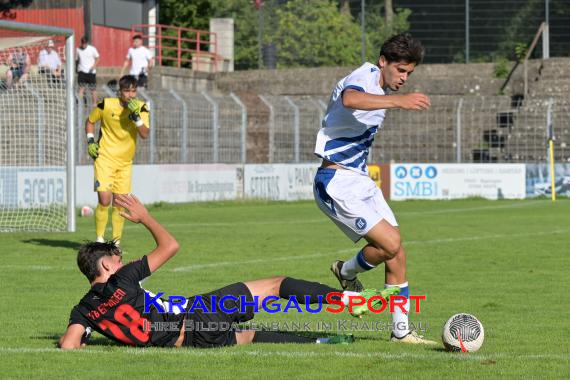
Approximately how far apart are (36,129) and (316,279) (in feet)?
36.5

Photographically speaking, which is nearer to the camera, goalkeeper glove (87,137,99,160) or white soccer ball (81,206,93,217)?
goalkeeper glove (87,137,99,160)

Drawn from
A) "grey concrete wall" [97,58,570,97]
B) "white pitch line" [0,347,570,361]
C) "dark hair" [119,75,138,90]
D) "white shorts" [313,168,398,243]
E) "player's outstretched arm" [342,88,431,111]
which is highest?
"grey concrete wall" [97,58,570,97]

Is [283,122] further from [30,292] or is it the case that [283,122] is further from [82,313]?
[82,313]

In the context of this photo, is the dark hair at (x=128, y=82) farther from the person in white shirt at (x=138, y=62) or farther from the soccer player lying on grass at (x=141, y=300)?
the person in white shirt at (x=138, y=62)

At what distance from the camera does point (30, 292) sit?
12.1 metres

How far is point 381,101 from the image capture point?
8.24 m

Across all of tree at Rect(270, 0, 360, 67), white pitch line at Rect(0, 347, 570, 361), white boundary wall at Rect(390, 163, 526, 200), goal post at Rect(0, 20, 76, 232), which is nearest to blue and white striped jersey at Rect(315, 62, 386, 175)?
white pitch line at Rect(0, 347, 570, 361)

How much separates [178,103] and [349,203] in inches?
795

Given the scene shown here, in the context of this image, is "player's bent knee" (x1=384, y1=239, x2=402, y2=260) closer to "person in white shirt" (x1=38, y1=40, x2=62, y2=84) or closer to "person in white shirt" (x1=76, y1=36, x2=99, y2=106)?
"person in white shirt" (x1=38, y1=40, x2=62, y2=84)

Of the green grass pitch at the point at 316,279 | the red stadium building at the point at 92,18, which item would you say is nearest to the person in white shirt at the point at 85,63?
the green grass pitch at the point at 316,279

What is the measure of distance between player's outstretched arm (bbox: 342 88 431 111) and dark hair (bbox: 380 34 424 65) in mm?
480

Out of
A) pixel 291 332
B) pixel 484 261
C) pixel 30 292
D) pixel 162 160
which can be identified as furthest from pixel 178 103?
pixel 291 332

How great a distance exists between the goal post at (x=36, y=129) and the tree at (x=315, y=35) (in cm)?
3584

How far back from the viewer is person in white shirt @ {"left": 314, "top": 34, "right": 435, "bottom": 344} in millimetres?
8672
